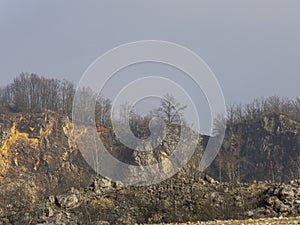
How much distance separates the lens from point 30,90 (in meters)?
93.4

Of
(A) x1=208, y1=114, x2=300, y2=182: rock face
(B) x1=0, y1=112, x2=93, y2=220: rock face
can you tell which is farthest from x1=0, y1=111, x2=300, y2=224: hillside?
(A) x1=208, y1=114, x2=300, y2=182: rock face

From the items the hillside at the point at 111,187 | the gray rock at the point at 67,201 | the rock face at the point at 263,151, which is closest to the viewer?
the hillside at the point at 111,187

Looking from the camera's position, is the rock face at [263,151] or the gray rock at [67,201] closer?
the gray rock at [67,201]

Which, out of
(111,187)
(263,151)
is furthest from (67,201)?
(263,151)

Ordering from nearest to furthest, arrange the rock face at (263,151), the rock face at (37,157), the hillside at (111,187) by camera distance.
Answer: the hillside at (111,187), the rock face at (37,157), the rock face at (263,151)

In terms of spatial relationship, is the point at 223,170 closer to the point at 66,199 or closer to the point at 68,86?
the point at 68,86

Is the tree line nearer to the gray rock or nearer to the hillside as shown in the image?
the hillside

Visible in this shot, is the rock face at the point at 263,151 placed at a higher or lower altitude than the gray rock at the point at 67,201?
higher

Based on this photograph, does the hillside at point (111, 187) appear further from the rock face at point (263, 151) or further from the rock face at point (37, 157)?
the rock face at point (263, 151)

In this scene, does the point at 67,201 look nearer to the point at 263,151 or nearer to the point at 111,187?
the point at 111,187

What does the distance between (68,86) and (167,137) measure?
3245cm

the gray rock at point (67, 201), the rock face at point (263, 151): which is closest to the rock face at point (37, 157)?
the rock face at point (263, 151)

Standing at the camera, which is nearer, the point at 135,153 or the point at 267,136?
the point at 135,153

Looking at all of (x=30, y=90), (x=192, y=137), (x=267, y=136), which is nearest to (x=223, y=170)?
(x=192, y=137)
